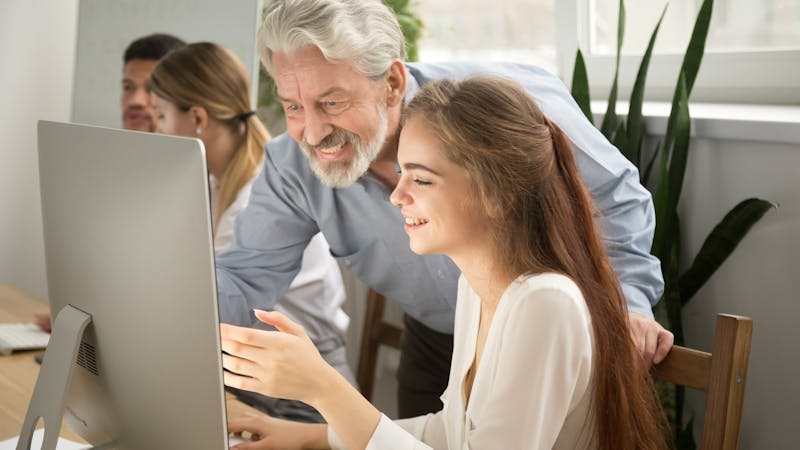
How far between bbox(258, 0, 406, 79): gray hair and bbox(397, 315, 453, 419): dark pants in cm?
68

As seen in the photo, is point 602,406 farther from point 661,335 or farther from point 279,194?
point 279,194

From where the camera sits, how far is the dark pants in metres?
2.03

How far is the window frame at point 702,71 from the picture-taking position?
2.01 m

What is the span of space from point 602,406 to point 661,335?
Result: 198mm

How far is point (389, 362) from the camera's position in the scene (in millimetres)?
2939

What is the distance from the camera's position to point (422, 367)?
209 cm

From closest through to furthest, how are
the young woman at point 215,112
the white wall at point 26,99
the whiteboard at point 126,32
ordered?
the young woman at point 215,112
the whiteboard at point 126,32
the white wall at point 26,99

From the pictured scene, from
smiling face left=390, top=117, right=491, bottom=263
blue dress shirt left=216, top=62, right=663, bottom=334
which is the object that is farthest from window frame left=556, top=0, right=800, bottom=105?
smiling face left=390, top=117, right=491, bottom=263

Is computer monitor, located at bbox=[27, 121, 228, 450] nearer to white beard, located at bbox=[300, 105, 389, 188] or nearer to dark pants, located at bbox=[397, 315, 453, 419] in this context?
white beard, located at bbox=[300, 105, 389, 188]

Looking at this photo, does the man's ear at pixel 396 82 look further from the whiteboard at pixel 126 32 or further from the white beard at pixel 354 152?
the whiteboard at pixel 126 32

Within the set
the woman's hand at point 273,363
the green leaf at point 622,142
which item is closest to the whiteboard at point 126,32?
the green leaf at point 622,142

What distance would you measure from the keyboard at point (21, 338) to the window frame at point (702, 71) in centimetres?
152

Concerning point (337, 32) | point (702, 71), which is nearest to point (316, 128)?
point (337, 32)

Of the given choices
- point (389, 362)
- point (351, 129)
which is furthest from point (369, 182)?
point (389, 362)
